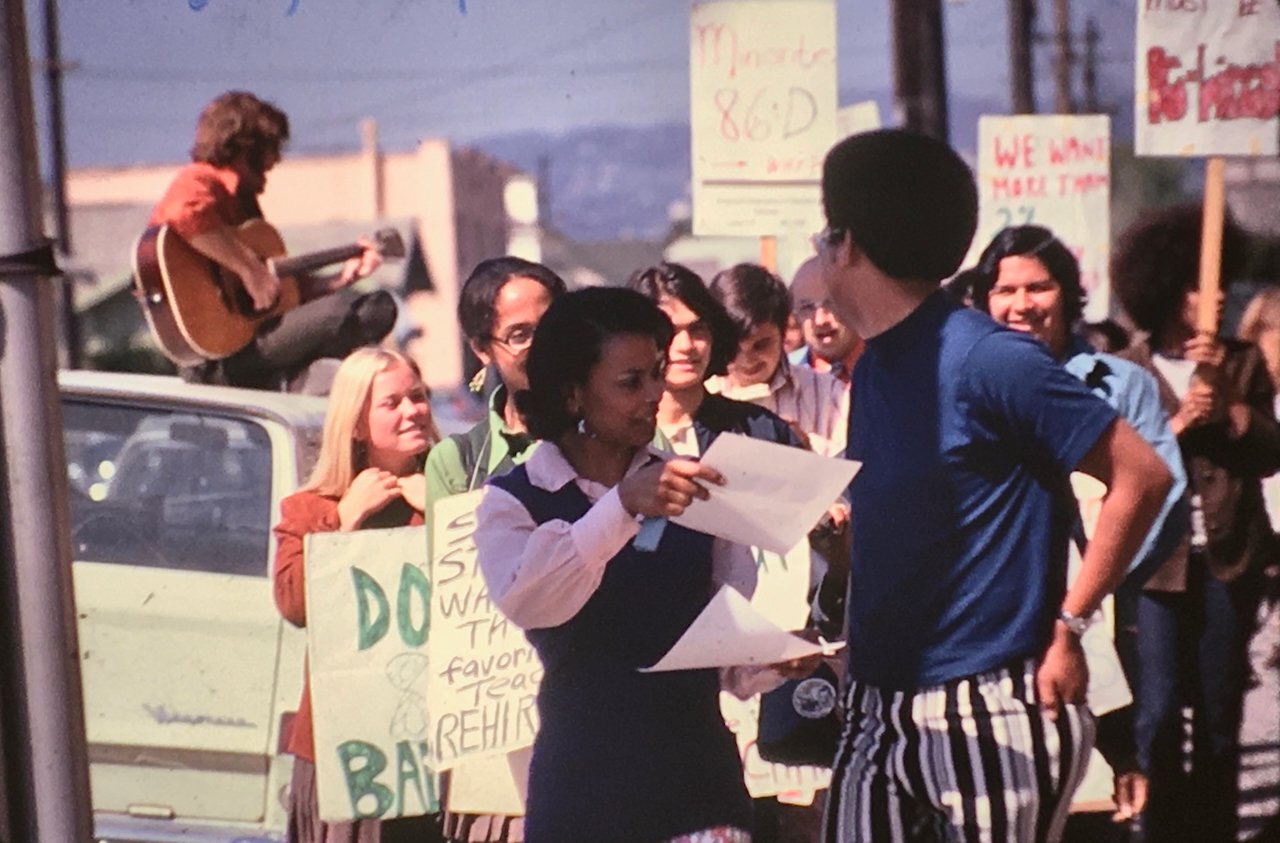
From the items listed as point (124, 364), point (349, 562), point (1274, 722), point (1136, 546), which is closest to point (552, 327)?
point (1136, 546)

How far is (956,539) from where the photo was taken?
3.27 meters

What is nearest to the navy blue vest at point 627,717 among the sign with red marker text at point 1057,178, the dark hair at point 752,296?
the dark hair at point 752,296

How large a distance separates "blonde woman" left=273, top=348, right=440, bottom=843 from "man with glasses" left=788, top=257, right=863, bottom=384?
1651mm

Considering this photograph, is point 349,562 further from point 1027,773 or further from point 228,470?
point 1027,773

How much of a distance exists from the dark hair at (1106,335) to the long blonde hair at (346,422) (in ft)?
9.36

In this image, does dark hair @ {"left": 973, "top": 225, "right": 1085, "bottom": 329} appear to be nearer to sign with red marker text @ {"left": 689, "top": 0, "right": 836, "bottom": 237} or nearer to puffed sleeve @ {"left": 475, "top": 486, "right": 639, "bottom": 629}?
sign with red marker text @ {"left": 689, "top": 0, "right": 836, "bottom": 237}

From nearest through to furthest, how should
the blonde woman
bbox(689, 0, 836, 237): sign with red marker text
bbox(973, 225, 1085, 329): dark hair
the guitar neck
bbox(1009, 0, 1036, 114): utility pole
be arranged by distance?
the blonde woman < bbox(973, 225, 1085, 329): dark hair < bbox(689, 0, 836, 237): sign with red marker text < the guitar neck < bbox(1009, 0, 1036, 114): utility pole

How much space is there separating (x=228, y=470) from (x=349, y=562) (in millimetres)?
1252

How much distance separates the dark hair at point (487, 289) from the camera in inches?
181

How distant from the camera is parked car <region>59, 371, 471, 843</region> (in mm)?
5719

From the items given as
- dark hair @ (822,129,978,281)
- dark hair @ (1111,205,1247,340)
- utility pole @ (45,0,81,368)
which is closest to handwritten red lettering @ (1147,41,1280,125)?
dark hair @ (1111,205,1247,340)

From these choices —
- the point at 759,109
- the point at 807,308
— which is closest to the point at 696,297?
the point at 807,308

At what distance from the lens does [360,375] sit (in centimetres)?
500

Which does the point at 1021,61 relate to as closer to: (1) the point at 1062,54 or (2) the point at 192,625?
(1) the point at 1062,54
